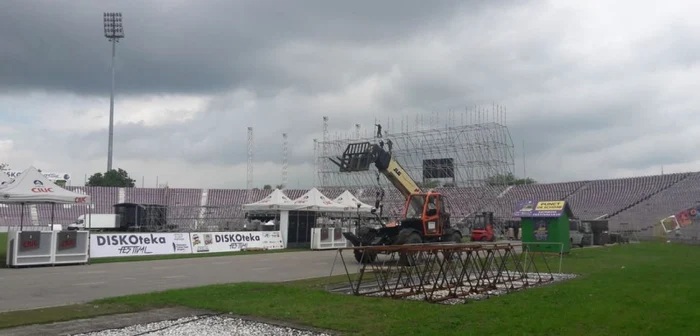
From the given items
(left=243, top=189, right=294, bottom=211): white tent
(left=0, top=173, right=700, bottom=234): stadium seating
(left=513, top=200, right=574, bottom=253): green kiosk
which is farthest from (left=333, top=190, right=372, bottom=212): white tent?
(left=513, top=200, right=574, bottom=253): green kiosk

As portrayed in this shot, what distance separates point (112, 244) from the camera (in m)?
26.9

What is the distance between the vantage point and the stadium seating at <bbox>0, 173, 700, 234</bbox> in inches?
2111

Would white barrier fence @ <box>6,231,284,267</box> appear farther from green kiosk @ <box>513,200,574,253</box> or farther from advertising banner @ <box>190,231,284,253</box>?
green kiosk @ <box>513,200,574,253</box>

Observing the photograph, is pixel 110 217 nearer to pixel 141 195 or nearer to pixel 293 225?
pixel 141 195

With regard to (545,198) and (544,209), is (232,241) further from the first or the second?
(545,198)

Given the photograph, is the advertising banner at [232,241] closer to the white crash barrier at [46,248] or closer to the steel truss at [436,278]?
the white crash barrier at [46,248]

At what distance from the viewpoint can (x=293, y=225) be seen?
3672 cm

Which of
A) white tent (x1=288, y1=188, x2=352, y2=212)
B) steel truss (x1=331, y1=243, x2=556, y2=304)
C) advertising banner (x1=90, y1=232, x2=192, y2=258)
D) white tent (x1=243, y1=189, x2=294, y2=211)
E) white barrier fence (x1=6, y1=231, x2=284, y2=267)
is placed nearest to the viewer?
steel truss (x1=331, y1=243, x2=556, y2=304)

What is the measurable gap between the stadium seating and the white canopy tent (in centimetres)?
3084

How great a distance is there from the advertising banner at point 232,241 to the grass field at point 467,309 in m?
17.0

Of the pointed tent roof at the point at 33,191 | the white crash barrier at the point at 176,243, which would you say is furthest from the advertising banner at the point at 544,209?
the pointed tent roof at the point at 33,191

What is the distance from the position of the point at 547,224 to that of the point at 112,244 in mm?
20351

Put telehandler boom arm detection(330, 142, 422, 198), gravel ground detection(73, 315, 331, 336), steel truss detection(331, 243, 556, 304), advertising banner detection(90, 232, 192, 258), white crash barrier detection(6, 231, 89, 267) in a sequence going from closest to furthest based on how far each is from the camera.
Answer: gravel ground detection(73, 315, 331, 336)
steel truss detection(331, 243, 556, 304)
white crash barrier detection(6, 231, 89, 267)
telehandler boom arm detection(330, 142, 422, 198)
advertising banner detection(90, 232, 192, 258)

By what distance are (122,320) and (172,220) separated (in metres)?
52.4
